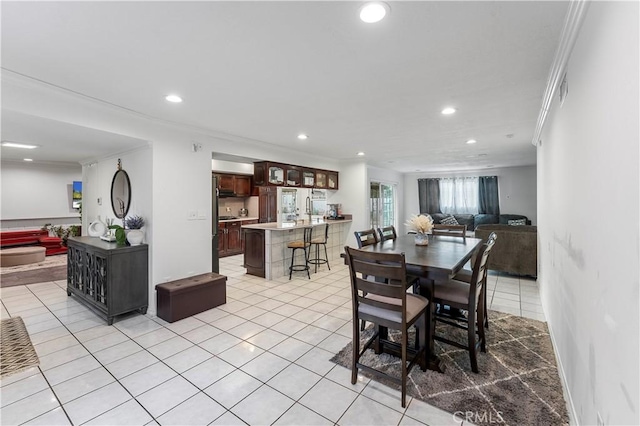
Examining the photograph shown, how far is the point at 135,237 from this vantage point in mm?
3406

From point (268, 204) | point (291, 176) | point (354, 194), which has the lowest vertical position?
point (268, 204)

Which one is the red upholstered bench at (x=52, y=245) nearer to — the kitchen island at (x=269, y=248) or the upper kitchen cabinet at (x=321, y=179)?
the kitchen island at (x=269, y=248)

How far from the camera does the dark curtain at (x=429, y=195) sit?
939 centimetres

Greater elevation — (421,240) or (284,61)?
(284,61)

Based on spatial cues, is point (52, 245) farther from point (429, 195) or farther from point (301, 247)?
point (429, 195)

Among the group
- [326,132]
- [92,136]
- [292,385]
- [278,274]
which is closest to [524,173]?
[326,132]

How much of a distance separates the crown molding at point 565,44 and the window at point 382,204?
523 cm

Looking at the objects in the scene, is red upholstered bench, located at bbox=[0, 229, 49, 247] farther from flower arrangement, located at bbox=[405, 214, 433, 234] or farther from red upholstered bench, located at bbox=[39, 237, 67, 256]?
flower arrangement, located at bbox=[405, 214, 433, 234]

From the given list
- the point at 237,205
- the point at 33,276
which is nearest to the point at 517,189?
the point at 237,205

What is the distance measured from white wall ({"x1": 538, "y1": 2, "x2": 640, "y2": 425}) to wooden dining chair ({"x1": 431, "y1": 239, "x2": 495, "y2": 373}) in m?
0.54

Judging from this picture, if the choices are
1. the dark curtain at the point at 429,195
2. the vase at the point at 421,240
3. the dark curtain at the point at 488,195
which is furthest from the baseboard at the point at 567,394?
the dark curtain at the point at 429,195

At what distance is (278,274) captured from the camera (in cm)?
516

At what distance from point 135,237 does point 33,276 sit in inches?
137

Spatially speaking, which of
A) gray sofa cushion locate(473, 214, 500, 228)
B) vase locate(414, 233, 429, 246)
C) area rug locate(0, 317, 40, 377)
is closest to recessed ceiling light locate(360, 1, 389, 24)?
vase locate(414, 233, 429, 246)
